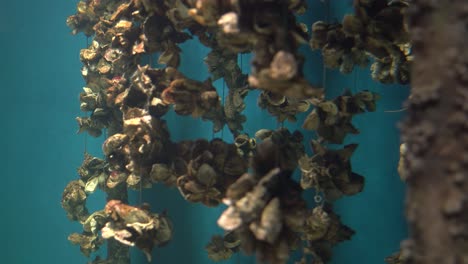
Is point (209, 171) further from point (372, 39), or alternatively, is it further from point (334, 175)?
point (372, 39)

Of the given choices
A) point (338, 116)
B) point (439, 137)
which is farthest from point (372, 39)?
point (439, 137)

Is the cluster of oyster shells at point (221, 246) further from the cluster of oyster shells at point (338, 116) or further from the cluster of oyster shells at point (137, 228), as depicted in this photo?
the cluster of oyster shells at point (338, 116)

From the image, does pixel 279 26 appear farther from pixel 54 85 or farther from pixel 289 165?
pixel 54 85

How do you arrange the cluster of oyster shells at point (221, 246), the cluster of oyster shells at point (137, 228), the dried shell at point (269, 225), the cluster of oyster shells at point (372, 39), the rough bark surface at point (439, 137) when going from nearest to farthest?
1. the rough bark surface at point (439, 137)
2. the dried shell at point (269, 225)
3. the cluster of oyster shells at point (372, 39)
4. the cluster of oyster shells at point (137, 228)
5. the cluster of oyster shells at point (221, 246)

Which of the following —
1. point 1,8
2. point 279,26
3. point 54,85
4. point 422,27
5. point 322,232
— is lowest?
point 322,232

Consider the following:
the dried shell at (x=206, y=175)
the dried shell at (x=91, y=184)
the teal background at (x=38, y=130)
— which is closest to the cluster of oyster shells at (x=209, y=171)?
the dried shell at (x=206, y=175)

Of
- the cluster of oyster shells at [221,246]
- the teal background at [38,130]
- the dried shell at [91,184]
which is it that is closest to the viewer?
the cluster of oyster shells at [221,246]

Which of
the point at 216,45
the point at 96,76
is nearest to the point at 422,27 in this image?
the point at 216,45
